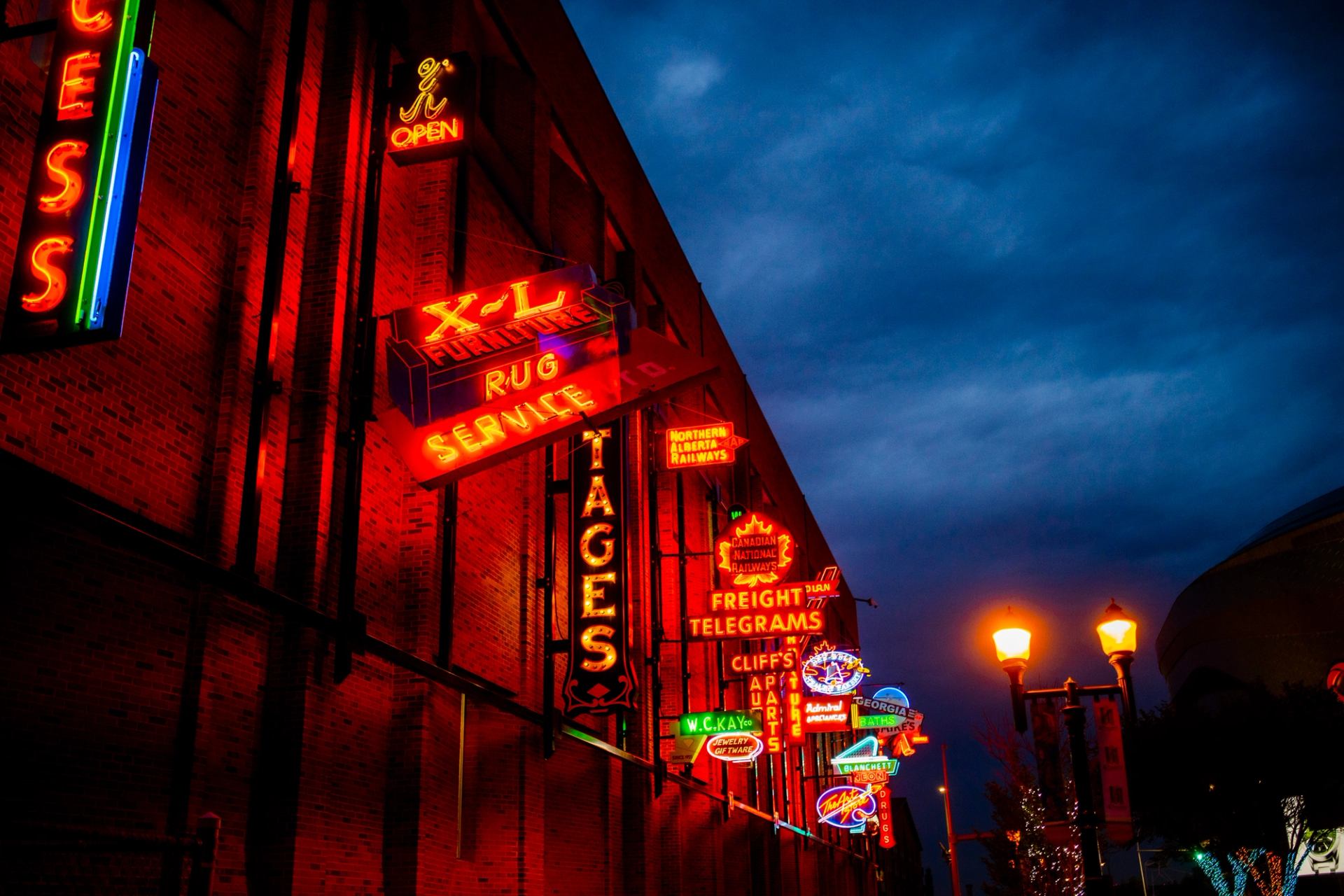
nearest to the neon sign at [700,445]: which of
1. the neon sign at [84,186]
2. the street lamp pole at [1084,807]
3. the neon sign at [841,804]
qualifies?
the street lamp pole at [1084,807]

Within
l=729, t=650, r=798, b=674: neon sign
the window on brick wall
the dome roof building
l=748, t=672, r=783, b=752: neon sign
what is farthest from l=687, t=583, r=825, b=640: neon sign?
the dome roof building

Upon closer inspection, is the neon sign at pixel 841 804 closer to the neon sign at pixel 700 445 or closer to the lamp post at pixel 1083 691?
the neon sign at pixel 700 445

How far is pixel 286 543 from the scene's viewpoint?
38.9 feet

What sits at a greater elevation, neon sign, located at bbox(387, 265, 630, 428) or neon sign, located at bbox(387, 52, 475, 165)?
neon sign, located at bbox(387, 52, 475, 165)

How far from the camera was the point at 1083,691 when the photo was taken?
14.3 m

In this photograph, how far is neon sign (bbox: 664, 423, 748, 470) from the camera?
25.3m

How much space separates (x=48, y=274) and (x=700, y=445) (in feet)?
61.4

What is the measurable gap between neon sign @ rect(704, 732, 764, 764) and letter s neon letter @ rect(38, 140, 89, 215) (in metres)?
17.4

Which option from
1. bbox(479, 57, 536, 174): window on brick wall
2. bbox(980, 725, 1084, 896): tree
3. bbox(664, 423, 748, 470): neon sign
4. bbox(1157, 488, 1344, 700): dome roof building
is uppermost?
bbox(1157, 488, 1344, 700): dome roof building

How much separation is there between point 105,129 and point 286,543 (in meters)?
5.15

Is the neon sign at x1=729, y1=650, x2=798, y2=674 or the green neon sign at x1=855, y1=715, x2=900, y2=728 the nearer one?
the neon sign at x1=729, y1=650, x2=798, y2=674

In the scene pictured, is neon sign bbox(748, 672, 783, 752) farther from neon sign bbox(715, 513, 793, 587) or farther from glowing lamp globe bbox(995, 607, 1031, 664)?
glowing lamp globe bbox(995, 607, 1031, 664)

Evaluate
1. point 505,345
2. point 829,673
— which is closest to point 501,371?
point 505,345

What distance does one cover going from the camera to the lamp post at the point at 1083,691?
44.0 ft
